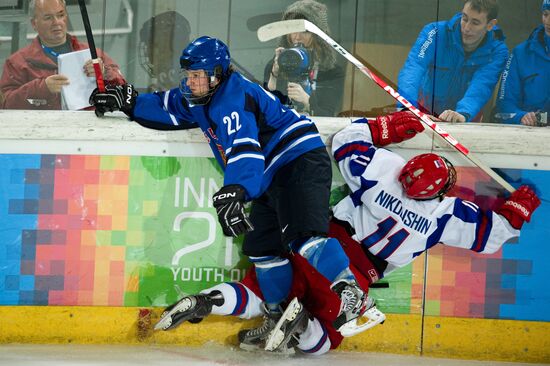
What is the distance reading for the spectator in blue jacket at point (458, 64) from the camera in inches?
119

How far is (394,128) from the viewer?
9.50 feet

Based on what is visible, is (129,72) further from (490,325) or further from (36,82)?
(490,325)

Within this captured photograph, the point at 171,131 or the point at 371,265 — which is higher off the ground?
the point at 171,131

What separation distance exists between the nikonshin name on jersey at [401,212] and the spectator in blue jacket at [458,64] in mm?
461

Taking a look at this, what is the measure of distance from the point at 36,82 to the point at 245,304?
128 centimetres

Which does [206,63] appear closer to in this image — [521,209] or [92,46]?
[92,46]

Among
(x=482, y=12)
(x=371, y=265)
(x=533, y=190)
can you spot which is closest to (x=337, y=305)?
(x=371, y=265)

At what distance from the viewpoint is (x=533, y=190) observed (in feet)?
9.78

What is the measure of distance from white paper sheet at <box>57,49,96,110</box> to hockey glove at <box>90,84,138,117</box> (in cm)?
13

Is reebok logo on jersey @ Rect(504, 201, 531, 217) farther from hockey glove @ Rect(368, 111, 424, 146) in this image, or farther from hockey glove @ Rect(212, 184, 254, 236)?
hockey glove @ Rect(212, 184, 254, 236)

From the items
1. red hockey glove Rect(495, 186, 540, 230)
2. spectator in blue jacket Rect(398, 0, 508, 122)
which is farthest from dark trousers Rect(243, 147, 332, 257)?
red hockey glove Rect(495, 186, 540, 230)

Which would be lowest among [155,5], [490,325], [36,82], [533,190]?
[490,325]

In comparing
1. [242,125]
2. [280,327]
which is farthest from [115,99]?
[280,327]

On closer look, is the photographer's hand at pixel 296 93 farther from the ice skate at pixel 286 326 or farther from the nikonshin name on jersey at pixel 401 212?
the ice skate at pixel 286 326
